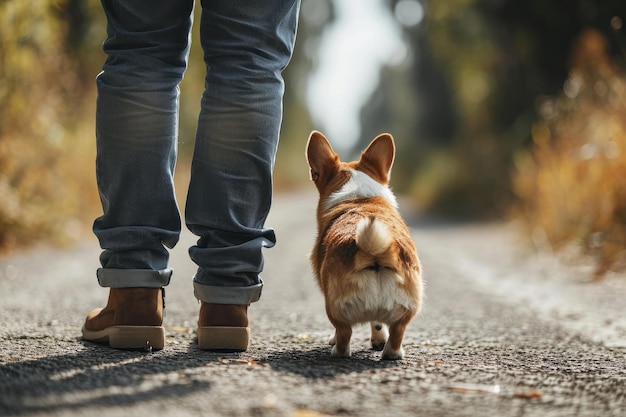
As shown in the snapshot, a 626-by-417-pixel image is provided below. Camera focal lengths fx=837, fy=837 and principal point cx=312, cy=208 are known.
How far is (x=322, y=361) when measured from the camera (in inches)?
88.8

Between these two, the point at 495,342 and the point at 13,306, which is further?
the point at 13,306

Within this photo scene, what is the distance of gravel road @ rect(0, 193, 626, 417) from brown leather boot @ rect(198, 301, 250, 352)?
62 millimetres

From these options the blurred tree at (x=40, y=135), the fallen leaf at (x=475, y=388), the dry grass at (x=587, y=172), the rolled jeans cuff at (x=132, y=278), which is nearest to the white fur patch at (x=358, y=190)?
the rolled jeans cuff at (x=132, y=278)

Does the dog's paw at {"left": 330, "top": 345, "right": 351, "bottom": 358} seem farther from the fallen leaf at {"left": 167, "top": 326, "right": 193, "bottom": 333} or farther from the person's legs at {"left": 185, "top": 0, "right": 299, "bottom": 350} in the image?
the fallen leaf at {"left": 167, "top": 326, "right": 193, "bottom": 333}

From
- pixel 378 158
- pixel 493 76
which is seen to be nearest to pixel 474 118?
pixel 493 76

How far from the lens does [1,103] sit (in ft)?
20.0

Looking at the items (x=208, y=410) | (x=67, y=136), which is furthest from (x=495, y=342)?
(x=67, y=136)

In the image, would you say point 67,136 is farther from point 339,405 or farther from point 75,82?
point 339,405

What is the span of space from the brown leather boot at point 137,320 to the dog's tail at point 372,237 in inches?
24.0

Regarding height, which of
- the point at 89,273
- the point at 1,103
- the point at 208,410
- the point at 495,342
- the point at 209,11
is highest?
the point at 1,103

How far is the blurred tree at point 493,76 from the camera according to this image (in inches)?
401

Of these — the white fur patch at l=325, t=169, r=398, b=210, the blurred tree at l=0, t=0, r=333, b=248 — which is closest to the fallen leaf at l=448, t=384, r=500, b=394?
the white fur patch at l=325, t=169, r=398, b=210

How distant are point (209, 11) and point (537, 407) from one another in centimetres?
136

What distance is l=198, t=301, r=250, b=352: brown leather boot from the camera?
2352 millimetres
